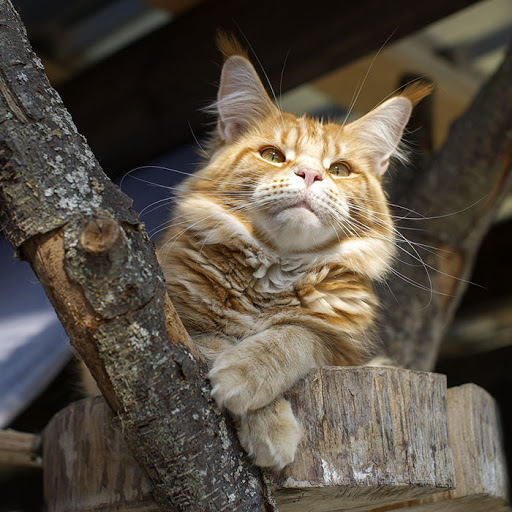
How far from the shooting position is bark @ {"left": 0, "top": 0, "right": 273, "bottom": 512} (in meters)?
1.14

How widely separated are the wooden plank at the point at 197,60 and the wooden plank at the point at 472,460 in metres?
1.35

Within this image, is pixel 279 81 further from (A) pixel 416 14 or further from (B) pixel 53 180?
(B) pixel 53 180

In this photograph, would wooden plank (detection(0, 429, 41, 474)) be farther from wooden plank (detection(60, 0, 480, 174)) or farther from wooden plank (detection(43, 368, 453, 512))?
wooden plank (detection(60, 0, 480, 174))

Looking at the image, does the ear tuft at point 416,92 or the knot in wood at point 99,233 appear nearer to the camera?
the knot in wood at point 99,233

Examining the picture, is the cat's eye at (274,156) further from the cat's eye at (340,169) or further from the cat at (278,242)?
the cat's eye at (340,169)

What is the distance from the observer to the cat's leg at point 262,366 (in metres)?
1.27

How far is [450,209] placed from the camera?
2736mm

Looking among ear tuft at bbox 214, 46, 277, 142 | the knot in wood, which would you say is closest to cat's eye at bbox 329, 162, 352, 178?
ear tuft at bbox 214, 46, 277, 142

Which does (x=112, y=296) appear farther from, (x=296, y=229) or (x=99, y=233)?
(x=296, y=229)

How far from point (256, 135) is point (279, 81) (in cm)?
84

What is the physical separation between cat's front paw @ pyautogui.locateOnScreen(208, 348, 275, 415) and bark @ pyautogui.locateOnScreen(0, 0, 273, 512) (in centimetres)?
3

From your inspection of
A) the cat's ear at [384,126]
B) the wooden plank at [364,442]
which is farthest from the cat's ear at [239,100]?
the wooden plank at [364,442]

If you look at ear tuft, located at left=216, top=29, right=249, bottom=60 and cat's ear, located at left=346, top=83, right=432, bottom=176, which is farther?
cat's ear, located at left=346, top=83, right=432, bottom=176

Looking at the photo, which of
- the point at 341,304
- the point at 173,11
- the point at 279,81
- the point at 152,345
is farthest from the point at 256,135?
the point at 173,11
